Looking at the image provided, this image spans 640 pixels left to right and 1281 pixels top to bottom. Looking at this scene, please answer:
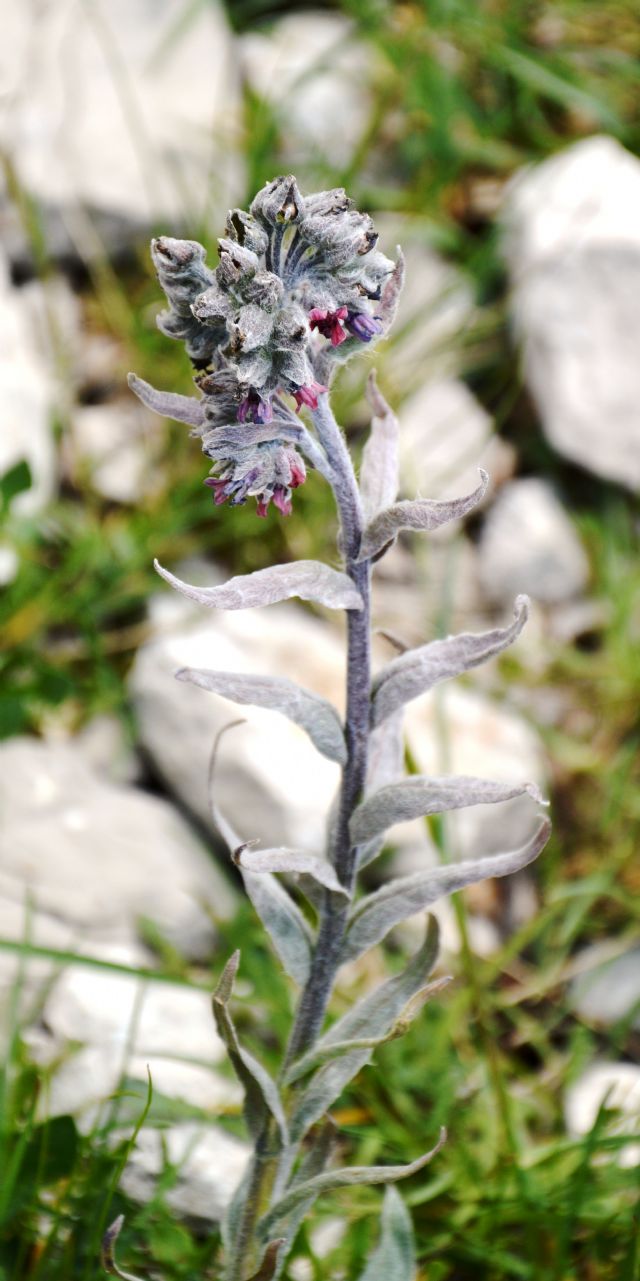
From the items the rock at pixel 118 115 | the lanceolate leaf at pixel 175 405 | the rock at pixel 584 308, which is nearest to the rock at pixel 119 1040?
the lanceolate leaf at pixel 175 405

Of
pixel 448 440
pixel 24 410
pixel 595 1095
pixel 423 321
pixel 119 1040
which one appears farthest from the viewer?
pixel 448 440

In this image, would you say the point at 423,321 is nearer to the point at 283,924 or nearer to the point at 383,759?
the point at 383,759

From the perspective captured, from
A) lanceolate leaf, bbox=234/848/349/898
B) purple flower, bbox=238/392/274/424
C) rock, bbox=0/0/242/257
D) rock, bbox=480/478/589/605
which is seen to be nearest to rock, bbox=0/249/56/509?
rock, bbox=0/0/242/257

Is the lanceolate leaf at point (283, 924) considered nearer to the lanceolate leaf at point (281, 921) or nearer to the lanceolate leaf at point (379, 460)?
the lanceolate leaf at point (281, 921)

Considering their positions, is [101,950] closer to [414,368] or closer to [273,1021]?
[273,1021]

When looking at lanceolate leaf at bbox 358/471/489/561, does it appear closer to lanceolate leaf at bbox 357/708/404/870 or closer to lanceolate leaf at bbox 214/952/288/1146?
lanceolate leaf at bbox 357/708/404/870

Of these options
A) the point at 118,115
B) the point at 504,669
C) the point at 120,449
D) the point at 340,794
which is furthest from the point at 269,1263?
the point at 118,115

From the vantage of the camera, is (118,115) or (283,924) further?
(118,115)
